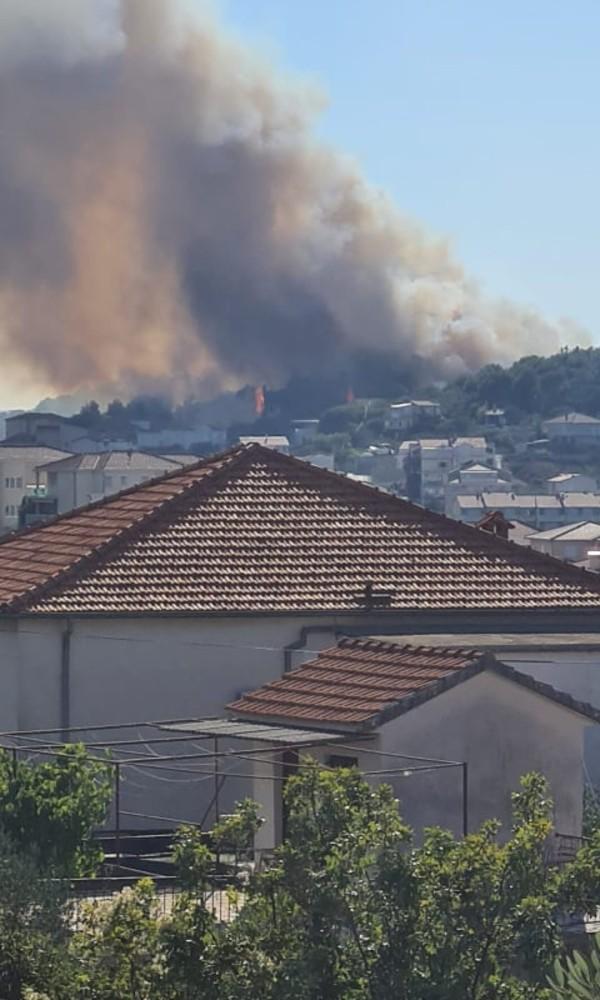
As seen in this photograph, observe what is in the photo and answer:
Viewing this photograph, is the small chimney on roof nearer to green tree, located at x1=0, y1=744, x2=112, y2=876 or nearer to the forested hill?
green tree, located at x1=0, y1=744, x2=112, y2=876

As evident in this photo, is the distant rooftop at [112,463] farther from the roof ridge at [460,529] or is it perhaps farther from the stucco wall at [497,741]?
the stucco wall at [497,741]

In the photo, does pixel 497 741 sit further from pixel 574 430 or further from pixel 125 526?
pixel 574 430

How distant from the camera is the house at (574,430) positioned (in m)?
181

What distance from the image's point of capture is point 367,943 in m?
11.3

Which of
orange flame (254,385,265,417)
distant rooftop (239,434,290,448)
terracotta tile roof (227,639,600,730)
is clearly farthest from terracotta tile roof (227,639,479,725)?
orange flame (254,385,265,417)

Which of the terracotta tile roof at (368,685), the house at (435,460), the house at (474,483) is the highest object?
the house at (435,460)

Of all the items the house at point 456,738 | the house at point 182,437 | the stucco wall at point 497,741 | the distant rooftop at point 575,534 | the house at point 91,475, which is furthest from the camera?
the house at point 182,437

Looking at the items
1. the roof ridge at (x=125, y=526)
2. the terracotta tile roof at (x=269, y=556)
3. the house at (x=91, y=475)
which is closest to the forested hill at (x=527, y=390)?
the house at (x=91, y=475)

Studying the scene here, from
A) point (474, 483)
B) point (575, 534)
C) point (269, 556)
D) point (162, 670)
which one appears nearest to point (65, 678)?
point (162, 670)

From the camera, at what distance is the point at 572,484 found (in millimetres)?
157250

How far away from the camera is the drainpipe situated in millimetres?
22703

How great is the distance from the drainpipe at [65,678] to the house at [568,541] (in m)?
64.0

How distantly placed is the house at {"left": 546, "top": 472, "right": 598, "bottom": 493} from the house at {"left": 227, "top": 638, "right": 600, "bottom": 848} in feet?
447

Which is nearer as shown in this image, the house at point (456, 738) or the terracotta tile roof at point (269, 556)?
the house at point (456, 738)
